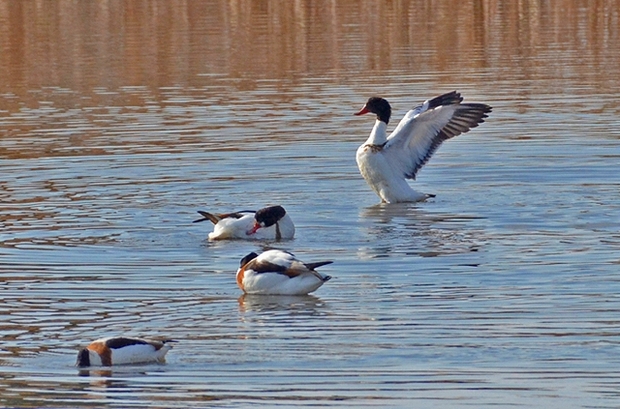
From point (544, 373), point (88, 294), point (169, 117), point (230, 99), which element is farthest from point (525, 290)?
point (230, 99)

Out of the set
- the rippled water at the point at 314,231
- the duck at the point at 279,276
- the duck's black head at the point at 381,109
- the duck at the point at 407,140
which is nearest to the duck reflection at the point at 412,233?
the rippled water at the point at 314,231

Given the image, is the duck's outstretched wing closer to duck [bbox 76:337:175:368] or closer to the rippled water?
the rippled water

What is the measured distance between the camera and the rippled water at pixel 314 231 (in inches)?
317

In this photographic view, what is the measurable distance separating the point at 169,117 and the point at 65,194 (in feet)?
18.4

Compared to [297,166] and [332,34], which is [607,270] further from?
[332,34]

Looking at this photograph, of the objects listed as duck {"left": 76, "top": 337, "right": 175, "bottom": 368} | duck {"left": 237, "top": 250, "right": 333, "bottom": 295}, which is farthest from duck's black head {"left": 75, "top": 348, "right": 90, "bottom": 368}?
duck {"left": 237, "top": 250, "right": 333, "bottom": 295}

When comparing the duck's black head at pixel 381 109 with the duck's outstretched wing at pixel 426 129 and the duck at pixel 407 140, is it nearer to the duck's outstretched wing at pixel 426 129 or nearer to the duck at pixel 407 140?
the duck at pixel 407 140

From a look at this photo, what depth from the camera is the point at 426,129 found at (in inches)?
604

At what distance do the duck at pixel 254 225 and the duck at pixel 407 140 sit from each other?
2.23 m

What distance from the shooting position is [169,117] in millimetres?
20469

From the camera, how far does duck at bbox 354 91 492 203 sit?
1481cm

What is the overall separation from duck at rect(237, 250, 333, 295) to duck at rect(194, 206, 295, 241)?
77.0 inches

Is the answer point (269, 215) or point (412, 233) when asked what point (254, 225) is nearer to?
point (269, 215)

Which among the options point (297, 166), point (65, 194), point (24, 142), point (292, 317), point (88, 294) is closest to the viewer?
point (292, 317)
